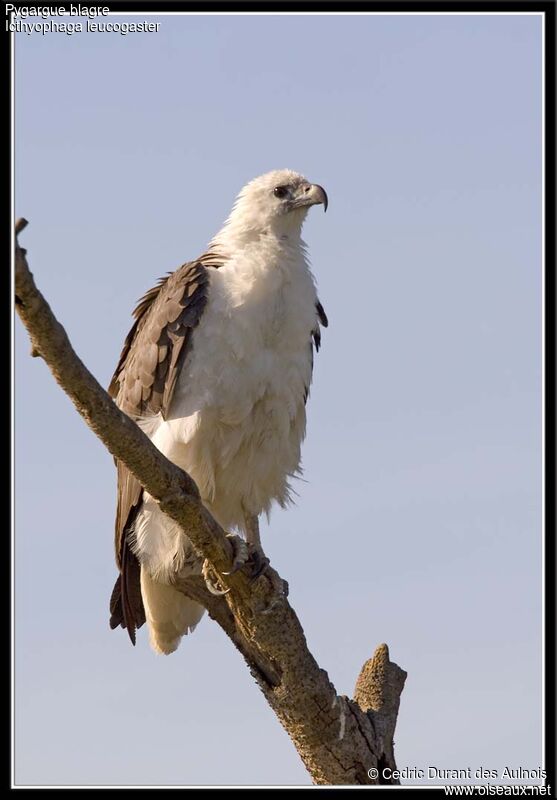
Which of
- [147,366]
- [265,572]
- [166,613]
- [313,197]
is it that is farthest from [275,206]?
[166,613]

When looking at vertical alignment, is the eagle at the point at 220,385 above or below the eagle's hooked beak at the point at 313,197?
below

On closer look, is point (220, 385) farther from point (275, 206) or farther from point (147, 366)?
point (275, 206)

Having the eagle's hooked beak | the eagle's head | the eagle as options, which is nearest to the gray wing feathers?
the eagle

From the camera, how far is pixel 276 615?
680cm

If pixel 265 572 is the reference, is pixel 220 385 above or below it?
above

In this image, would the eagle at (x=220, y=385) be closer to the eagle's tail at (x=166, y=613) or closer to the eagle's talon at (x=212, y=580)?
the eagle's tail at (x=166, y=613)

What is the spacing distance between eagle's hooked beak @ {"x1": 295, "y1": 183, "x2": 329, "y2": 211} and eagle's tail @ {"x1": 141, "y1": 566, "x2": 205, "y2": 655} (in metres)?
2.85

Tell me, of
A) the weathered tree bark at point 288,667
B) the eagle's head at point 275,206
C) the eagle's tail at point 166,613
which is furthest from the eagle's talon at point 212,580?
the eagle's head at point 275,206

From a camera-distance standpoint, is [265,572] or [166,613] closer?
[265,572]

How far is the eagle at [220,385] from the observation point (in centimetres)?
746

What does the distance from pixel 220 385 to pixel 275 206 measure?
Answer: 1.65 m

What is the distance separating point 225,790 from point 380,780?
1.04 metres

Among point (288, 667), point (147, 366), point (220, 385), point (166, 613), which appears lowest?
point (288, 667)

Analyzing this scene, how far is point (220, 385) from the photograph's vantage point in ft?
24.2
